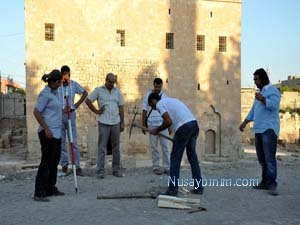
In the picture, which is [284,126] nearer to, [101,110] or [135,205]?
[101,110]

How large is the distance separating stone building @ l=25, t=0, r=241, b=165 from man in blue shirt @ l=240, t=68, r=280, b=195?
479 inches

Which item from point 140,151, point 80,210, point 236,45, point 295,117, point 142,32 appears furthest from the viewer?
point 295,117

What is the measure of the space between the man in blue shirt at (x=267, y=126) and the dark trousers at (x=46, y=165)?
303cm

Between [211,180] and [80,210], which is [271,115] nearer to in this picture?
[211,180]

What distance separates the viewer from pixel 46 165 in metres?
5.54

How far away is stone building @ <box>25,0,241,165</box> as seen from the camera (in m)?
20.6

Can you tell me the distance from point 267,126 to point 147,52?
1662 cm

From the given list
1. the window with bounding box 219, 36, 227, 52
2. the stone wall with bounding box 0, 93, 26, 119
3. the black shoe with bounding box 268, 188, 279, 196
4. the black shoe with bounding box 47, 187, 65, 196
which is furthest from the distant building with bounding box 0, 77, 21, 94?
the black shoe with bounding box 268, 188, 279, 196

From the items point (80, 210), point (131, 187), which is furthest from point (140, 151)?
point (80, 210)

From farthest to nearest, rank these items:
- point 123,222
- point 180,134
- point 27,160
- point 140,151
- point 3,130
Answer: point 3,130 < point 27,160 < point 140,151 < point 180,134 < point 123,222

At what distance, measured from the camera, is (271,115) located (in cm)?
626

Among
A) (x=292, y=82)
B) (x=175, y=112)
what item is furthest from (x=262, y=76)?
(x=292, y=82)

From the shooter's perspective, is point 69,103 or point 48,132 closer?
point 48,132

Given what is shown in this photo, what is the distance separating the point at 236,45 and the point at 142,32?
19.2 feet
